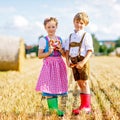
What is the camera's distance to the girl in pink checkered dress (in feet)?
18.3

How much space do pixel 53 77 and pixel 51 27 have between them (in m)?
0.69

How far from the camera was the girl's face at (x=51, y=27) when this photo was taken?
222 inches

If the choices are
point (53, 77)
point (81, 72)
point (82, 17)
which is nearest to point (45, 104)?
point (53, 77)

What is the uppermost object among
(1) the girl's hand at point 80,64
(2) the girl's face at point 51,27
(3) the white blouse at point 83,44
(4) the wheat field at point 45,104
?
(2) the girl's face at point 51,27

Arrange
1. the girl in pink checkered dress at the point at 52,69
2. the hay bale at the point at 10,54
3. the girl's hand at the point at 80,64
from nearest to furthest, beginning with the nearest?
1. the girl's hand at the point at 80,64
2. the girl in pink checkered dress at the point at 52,69
3. the hay bale at the point at 10,54

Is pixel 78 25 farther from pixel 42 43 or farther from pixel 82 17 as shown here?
pixel 42 43

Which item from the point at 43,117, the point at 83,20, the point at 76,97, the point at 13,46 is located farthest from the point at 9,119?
the point at 13,46

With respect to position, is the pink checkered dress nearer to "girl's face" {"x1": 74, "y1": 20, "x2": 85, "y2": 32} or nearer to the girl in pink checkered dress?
the girl in pink checkered dress

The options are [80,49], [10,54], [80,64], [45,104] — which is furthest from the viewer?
[10,54]

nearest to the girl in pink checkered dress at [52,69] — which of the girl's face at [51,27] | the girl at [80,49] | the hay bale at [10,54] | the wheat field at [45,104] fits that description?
the girl's face at [51,27]

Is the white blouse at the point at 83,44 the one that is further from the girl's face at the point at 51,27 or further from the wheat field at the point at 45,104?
the wheat field at the point at 45,104

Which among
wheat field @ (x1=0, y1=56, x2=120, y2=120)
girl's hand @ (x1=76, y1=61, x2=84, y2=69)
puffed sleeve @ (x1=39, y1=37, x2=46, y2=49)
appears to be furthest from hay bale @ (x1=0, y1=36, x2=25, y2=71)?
girl's hand @ (x1=76, y1=61, x2=84, y2=69)

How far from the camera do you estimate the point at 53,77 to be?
18.4 ft

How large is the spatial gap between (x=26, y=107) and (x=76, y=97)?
137cm
